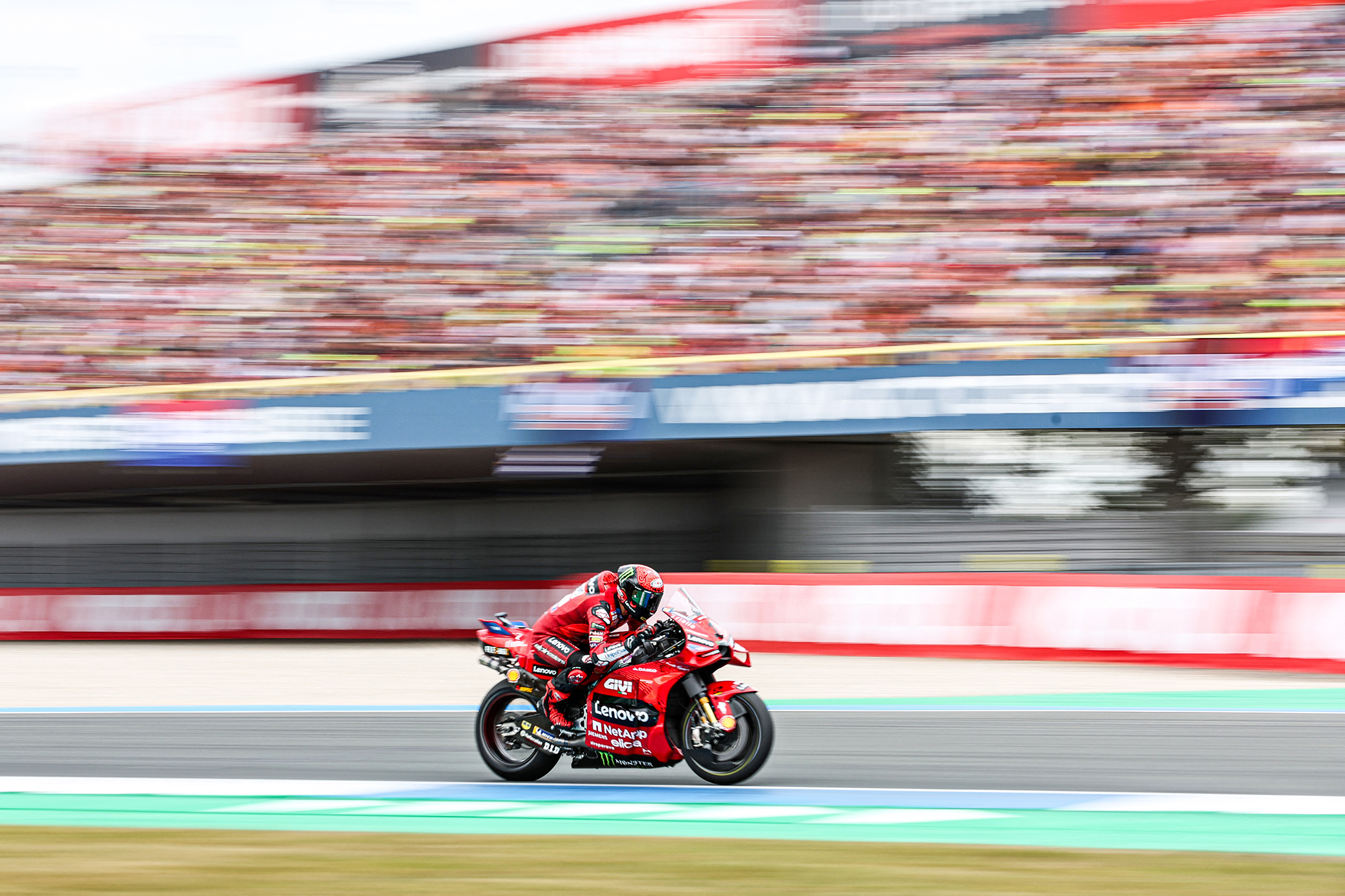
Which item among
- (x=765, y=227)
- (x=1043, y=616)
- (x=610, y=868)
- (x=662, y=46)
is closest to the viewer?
(x=610, y=868)

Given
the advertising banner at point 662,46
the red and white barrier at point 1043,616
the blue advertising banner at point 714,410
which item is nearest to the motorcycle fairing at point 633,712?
the red and white barrier at point 1043,616

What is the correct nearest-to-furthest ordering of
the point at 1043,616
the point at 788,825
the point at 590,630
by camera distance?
the point at 788,825, the point at 590,630, the point at 1043,616

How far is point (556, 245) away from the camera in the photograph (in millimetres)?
18984

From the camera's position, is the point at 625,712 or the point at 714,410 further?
the point at 714,410

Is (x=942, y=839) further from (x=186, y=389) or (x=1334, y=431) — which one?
(x=186, y=389)

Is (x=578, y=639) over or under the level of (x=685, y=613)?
under

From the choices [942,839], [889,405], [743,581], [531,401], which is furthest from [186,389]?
[942,839]

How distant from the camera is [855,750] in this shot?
833 cm

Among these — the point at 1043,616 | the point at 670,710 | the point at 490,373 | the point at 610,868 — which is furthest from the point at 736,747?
the point at 490,373

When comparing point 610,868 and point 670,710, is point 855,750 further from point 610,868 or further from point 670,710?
point 610,868

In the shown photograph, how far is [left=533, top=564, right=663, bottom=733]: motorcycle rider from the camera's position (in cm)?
696

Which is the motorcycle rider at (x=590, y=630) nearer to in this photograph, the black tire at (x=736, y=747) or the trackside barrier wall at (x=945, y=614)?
the black tire at (x=736, y=747)

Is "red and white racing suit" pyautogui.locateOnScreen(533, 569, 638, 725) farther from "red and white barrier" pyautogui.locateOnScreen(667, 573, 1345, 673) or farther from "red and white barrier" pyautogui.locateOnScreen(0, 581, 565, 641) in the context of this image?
"red and white barrier" pyautogui.locateOnScreen(0, 581, 565, 641)

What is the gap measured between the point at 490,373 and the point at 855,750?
893 centimetres
